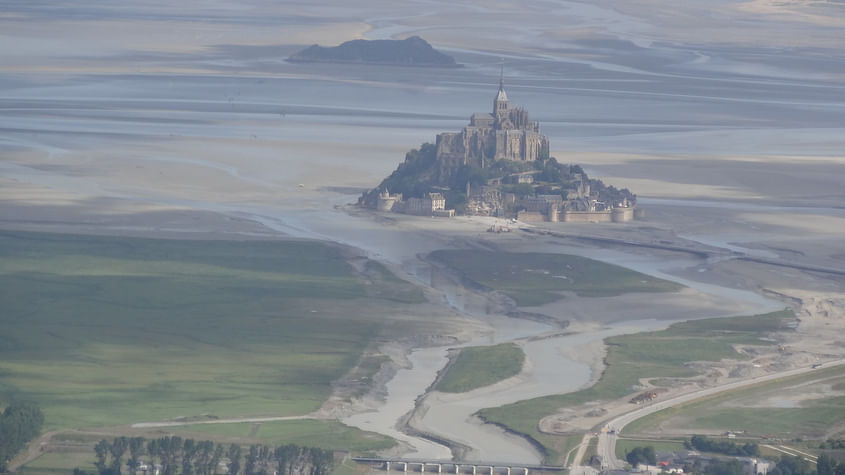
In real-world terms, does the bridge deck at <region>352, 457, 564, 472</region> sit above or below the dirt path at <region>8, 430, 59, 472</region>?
above

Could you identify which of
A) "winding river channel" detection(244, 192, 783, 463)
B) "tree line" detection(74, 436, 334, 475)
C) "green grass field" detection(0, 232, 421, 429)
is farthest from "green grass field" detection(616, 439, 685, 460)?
"green grass field" detection(0, 232, 421, 429)

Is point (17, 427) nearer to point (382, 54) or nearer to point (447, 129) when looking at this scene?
point (447, 129)

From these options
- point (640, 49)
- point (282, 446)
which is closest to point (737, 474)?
point (282, 446)

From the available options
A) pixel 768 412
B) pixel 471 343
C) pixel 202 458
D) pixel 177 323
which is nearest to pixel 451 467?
pixel 202 458

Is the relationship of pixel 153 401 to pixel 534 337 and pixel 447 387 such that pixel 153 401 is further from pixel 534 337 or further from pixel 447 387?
pixel 534 337

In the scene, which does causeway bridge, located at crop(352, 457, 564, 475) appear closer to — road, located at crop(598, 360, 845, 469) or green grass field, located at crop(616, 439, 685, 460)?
road, located at crop(598, 360, 845, 469)

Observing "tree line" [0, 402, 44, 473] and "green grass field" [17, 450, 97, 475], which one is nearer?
"green grass field" [17, 450, 97, 475]
